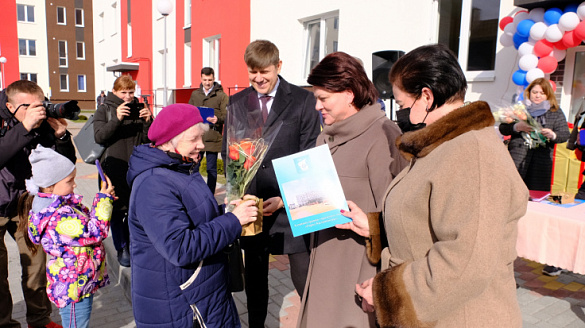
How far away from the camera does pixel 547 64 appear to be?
5836 millimetres

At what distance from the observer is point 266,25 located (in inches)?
480

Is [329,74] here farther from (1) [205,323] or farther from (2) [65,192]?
(2) [65,192]

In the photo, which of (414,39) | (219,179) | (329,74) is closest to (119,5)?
(219,179)

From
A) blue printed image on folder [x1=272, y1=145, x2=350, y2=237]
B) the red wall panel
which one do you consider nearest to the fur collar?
blue printed image on folder [x1=272, y1=145, x2=350, y2=237]

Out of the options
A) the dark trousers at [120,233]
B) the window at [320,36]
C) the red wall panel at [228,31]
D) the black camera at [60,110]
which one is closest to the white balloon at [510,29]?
the window at [320,36]

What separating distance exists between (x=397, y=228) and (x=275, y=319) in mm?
2434

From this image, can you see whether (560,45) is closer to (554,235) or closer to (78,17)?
(554,235)

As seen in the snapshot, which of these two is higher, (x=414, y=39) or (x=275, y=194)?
(x=414, y=39)

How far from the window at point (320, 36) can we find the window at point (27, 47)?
39069 mm

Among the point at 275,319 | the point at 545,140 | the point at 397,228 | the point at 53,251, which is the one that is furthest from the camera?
the point at 545,140

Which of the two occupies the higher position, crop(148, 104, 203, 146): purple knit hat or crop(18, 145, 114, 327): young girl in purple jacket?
crop(148, 104, 203, 146): purple knit hat

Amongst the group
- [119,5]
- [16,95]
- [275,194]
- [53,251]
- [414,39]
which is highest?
[119,5]

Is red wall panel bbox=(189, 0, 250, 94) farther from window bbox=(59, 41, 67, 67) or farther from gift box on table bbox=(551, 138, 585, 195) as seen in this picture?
window bbox=(59, 41, 67, 67)

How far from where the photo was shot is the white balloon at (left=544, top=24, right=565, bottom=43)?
18.4ft
